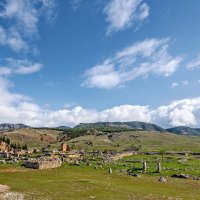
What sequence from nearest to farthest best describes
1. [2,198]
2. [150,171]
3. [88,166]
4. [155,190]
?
[2,198], [155,190], [150,171], [88,166]

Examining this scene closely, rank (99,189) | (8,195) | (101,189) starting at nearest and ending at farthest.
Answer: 1. (8,195)
2. (99,189)
3. (101,189)

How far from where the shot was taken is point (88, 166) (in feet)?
303

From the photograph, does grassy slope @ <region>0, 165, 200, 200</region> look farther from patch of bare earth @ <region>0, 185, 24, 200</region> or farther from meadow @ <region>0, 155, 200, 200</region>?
patch of bare earth @ <region>0, 185, 24, 200</region>

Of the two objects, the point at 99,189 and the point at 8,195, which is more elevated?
the point at 8,195

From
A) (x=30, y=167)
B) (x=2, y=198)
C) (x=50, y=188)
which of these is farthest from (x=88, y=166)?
(x=2, y=198)

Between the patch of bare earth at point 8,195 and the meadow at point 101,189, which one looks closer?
the patch of bare earth at point 8,195

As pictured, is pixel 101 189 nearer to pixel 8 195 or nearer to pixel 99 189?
pixel 99 189

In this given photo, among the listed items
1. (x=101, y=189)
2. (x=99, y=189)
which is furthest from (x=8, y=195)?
(x=101, y=189)

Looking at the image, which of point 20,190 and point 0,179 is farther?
point 0,179

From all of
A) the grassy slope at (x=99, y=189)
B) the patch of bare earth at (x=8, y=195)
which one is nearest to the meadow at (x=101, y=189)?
the grassy slope at (x=99, y=189)

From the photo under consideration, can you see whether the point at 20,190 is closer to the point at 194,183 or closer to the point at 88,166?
the point at 194,183

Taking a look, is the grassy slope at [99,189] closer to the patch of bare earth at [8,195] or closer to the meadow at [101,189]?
the meadow at [101,189]

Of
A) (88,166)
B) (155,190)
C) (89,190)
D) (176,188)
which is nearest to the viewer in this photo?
(89,190)

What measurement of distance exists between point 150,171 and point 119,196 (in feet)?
122
